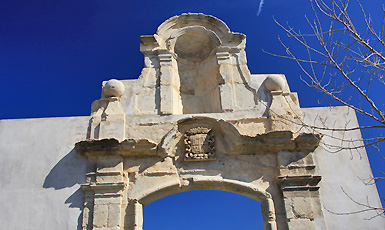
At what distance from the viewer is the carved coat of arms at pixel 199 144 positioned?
6664 mm

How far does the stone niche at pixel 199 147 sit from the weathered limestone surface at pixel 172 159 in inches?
0.7

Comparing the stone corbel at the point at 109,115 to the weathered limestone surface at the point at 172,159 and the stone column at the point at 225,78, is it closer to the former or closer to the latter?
the weathered limestone surface at the point at 172,159

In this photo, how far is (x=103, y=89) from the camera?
743 centimetres

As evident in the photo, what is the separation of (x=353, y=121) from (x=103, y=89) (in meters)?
4.71

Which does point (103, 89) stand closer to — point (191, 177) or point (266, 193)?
point (191, 177)

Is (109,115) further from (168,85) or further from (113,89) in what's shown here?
(168,85)

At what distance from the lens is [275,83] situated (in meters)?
7.24

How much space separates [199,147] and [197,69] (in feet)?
7.68

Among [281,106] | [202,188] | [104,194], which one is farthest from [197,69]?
[104,194]

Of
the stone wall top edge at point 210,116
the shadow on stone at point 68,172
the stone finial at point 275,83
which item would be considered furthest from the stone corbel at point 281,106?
the shadow on stone at point 68,172

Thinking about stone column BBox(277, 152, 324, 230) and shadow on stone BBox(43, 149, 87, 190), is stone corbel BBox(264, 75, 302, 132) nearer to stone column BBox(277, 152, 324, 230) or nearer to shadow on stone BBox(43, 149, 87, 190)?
stone column BBox(277, 152, 324, 230)

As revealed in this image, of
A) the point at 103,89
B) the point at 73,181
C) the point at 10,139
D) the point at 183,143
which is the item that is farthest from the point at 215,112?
the point at 10,139

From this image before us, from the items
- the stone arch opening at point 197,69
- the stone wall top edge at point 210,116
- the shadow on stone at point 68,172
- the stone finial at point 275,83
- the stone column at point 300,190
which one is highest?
the stone arch opening at point 197,69

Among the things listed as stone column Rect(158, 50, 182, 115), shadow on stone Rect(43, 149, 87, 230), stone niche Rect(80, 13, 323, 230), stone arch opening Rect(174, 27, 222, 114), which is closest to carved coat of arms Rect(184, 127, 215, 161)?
stone niche Rect(80, 13, 323, 230)
